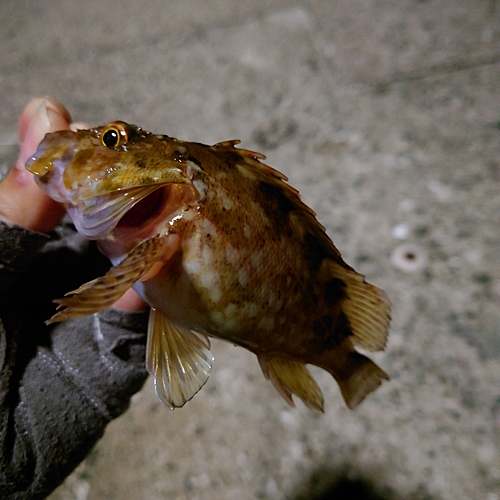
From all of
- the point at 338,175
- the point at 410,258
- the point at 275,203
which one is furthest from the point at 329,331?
the point at 338,175

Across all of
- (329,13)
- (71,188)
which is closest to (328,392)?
(71,188)

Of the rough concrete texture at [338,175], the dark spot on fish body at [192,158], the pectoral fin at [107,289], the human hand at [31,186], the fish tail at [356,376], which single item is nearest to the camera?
the pectoral fin at [107,289]

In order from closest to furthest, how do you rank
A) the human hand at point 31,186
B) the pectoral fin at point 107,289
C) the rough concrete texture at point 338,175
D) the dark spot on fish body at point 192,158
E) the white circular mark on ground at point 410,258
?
the pectoral fin at point 107,289 < the dark spot on fish body at point 192,158 < the human hand at point 31,186 < the rough concrete texture at point 338,175 < the white circular mark on ground at point 410,258

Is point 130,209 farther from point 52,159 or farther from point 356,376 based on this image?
point 356,376

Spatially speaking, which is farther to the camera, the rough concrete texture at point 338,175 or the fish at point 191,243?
the rough concrete texture at point 338,175

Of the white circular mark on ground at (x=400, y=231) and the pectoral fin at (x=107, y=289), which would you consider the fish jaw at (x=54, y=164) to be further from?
the white circular mark on ground at (x=400, y=231)

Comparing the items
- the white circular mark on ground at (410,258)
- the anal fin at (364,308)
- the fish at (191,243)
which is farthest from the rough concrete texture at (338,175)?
the fish at (191,243)

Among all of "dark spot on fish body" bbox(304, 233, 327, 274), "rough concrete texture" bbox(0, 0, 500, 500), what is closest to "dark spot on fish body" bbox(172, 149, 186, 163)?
"dark spot on fish body" bbox(304, 233, 327, 274)
